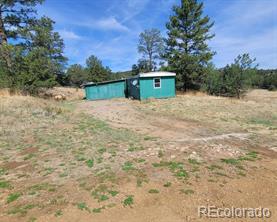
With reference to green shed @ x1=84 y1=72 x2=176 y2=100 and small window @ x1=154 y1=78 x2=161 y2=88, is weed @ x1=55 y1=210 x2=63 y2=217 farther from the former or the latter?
small window @ x1=154 y1=78 x2=161 y2=88

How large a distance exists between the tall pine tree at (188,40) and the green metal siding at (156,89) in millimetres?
3253

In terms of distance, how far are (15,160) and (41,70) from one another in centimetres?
1199

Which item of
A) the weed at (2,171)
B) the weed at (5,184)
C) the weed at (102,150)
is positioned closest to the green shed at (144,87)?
the weed at (102,150)

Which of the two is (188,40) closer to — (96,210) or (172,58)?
(172,58)

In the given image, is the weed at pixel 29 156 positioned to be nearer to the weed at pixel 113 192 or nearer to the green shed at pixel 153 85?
the weed at pixel 113 192

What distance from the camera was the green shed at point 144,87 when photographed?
730 inches

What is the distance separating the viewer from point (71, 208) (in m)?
3.53

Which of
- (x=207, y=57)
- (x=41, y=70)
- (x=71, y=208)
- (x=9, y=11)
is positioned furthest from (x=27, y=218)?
(x=207, y=57)

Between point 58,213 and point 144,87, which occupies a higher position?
point 144,87

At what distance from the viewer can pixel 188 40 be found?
22781 mm

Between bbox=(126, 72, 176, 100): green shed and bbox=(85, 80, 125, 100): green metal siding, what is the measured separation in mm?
2255

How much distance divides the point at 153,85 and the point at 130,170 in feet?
47.7
